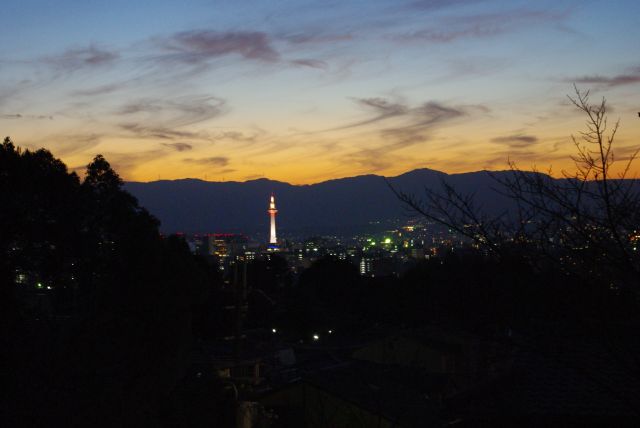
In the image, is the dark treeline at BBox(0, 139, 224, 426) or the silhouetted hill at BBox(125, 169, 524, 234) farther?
the silhouetted hill at BBox(125, 169, 524, 234)

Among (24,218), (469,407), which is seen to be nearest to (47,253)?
(24,218)

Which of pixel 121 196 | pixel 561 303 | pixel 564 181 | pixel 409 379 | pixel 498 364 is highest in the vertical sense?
pixel 121 196

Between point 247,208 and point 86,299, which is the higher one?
point 247,208

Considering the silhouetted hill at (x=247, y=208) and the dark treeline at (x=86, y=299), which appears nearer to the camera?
the dark treeline at (x=86, y=299)

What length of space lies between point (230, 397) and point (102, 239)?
28.4 ft

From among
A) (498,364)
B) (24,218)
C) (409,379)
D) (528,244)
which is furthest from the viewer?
(24,218)

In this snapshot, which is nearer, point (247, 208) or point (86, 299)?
point (86, 299)

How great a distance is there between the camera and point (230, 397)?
Answer: 1211cm

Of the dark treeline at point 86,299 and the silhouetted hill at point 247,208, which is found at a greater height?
the silhouetted hill at point 247,208

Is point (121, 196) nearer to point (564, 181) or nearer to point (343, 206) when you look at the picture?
point (564, 181)

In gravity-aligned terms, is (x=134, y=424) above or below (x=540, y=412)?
below

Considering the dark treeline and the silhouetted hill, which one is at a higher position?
the silhouetted hill

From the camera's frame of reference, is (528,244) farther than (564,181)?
No

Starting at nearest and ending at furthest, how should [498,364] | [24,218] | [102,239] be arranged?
1. [498,364]
2. [24,218]
3. [102,239]
